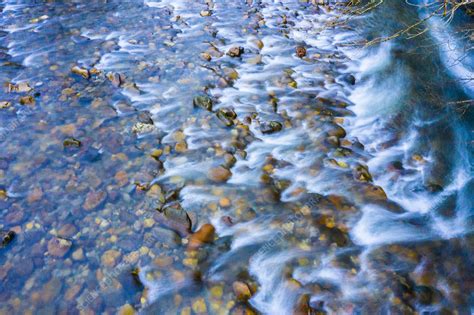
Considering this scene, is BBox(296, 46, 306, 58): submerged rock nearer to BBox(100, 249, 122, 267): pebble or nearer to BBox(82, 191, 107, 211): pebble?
BBox(82, 191, 107, 211): pebble

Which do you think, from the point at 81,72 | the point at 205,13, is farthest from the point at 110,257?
the point at 205,13

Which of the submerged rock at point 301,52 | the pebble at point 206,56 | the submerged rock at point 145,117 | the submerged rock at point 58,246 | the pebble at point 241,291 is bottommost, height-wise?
the pebble at point 241,291

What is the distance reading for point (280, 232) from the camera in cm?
352

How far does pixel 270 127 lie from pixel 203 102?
3.43 ft

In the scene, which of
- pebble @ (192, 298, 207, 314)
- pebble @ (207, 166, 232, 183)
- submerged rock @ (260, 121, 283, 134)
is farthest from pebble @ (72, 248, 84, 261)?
submerged rock @ (260, 121, 283, 134)

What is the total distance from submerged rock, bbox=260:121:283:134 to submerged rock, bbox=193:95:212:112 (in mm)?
815

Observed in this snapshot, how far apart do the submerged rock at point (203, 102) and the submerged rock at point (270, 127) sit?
815mm

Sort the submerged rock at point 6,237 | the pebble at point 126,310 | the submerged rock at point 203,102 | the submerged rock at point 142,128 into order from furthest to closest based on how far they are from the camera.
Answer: the submerged rock at point 203,102, the submerged rock at point 142,128, the submerged rock at point 6,237, the pebble at point 126,310

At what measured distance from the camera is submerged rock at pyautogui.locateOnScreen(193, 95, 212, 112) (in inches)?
199

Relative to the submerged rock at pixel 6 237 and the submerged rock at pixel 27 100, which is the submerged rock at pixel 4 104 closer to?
the submerged rock at pixel 27 100

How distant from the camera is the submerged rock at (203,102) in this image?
5.07 metres

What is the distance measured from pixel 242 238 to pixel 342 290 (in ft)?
3.22

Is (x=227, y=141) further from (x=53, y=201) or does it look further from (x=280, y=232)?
(x=53, y=201)

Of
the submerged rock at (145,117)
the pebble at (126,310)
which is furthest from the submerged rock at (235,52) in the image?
the pebble at (126,310)
